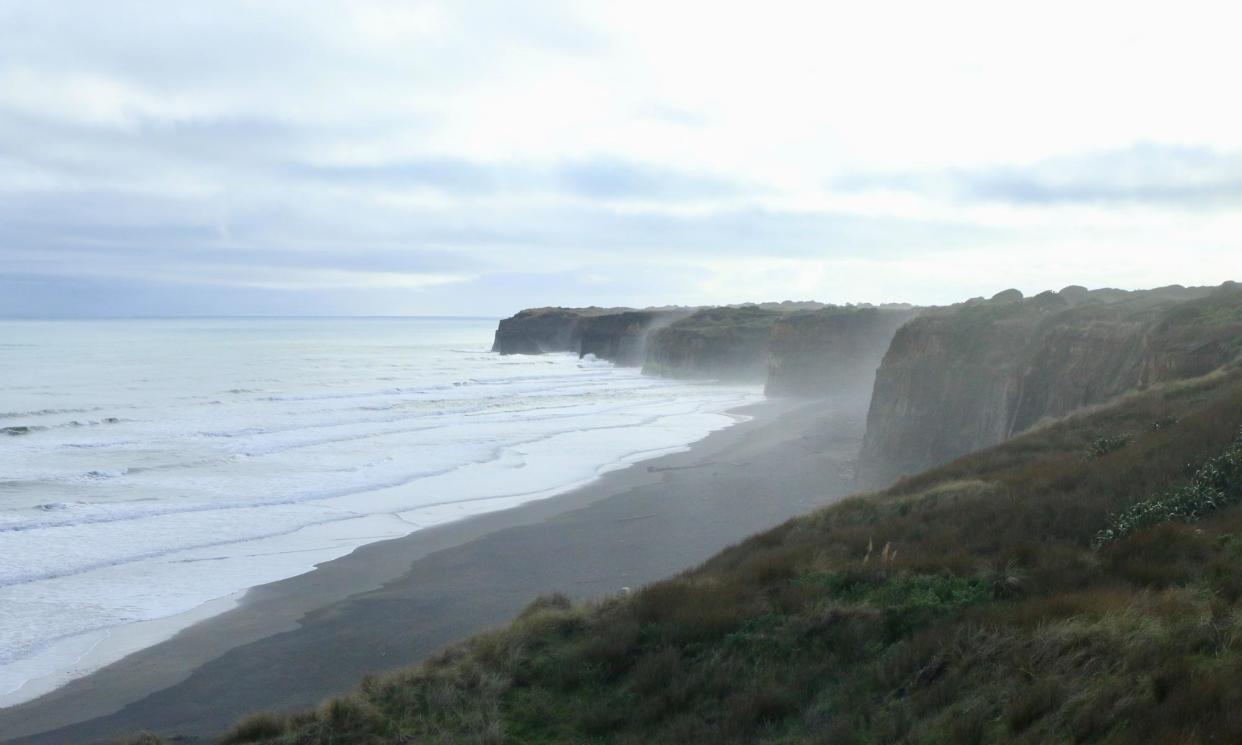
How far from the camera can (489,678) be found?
28.3ft

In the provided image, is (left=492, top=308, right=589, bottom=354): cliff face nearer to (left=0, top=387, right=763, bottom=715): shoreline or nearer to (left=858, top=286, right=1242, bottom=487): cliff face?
(left=0, top=387, right=763, bottom=715): shoreline

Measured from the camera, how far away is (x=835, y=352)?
181 feet

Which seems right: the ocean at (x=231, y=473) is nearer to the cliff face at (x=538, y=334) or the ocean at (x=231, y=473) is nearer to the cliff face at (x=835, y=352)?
the cliff face at (x=835, y=352)

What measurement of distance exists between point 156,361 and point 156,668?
82807 millimetres

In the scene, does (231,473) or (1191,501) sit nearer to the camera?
(1191,501)

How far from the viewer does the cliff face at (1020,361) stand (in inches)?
763

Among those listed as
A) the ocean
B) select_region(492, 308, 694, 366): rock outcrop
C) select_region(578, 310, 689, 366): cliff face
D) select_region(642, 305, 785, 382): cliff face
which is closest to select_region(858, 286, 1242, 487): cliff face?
the ocean

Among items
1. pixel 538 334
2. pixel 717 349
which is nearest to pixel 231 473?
pixel 717 349

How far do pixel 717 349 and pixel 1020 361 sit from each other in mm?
52074

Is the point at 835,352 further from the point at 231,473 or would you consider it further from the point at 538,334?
the point at 538,334

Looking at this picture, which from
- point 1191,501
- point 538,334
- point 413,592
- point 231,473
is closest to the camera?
point 1191,501

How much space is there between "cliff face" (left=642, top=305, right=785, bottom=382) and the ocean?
10891 mm

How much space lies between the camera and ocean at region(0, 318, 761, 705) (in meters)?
15.3

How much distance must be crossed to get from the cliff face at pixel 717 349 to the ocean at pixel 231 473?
10891mm
